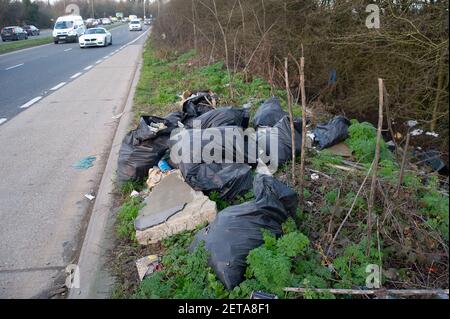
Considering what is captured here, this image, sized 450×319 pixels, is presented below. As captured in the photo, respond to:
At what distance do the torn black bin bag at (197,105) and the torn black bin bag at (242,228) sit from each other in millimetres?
2783

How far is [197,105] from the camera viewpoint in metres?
6.08

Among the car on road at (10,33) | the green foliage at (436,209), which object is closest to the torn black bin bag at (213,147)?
the green foliage at (436,209)

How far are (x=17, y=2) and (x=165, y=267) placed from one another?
53417 mm

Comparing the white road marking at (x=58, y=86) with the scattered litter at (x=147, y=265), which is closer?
the scattered litter at (x=147, y=265)

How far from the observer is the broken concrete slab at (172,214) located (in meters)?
3.31

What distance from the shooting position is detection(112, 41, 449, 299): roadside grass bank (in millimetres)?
2553

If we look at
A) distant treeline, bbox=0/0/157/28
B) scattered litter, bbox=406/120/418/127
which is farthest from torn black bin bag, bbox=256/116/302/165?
distant treeline, bbox=0/0/157/28

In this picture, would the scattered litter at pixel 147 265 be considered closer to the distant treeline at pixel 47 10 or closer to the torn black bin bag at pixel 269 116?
the torn black bin bag at pixel 269 116

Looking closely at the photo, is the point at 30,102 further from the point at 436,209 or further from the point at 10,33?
the point at 10,33

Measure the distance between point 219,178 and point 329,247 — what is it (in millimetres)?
1222

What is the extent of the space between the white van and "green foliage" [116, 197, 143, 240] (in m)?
25.9

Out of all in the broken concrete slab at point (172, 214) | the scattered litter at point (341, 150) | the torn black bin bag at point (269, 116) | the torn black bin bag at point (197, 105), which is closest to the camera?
the broken concrete slab at point (172, 214)

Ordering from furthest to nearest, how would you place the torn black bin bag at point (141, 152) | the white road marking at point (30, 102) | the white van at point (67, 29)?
1. the white van at point (67, 29)
2. the white road marking at point (30, 102)
3. the torn black bin bag at point (141, 152)

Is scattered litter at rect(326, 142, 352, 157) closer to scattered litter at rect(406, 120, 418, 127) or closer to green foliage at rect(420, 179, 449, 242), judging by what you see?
green foliage at rect(420, 179, 449, 242)
